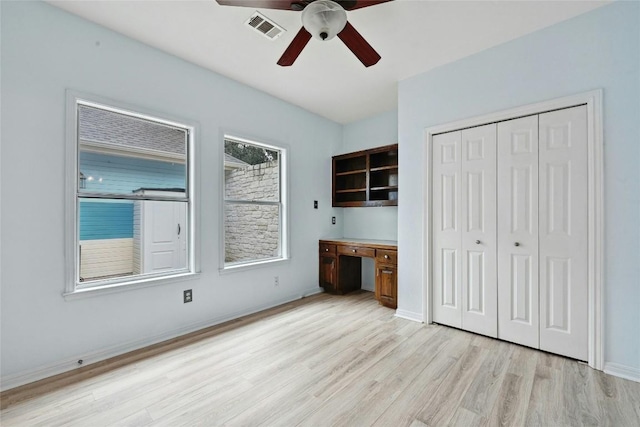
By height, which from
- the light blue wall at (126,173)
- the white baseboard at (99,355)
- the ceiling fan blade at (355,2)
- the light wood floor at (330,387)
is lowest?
the light wood floor at (330,387)

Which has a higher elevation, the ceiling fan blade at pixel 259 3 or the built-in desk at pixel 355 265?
the ceiling fan blade at pixel 259 3

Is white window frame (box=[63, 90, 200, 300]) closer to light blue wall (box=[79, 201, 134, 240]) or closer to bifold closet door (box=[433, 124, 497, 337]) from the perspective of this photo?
light blue wall (box=[79, 201, 134, 240])

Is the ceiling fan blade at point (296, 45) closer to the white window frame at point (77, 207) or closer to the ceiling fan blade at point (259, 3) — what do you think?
the ceiling fan blade at point (259, 3)

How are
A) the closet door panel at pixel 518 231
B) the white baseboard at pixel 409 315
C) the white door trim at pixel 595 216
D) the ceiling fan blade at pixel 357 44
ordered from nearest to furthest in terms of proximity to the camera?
the ceiling fan blade at pixel 357 44 → the white door trim at pixel 595 216 → the closet door panel at pixel 518 231 → the white baseboard at pixel 409 315

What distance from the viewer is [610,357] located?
7.12 ft

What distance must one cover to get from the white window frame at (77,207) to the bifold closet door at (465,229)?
2.60 m

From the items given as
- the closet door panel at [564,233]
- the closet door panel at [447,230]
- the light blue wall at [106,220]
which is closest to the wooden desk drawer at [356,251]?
the closet door panel at [447,230]

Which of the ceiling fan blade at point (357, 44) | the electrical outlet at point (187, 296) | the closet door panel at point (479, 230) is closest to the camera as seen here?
the ceiling fan blade at point (357, 44)

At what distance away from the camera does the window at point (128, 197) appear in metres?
2.42

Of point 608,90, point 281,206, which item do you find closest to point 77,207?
point 281,206

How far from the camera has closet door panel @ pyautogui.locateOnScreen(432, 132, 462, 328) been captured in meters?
2.99

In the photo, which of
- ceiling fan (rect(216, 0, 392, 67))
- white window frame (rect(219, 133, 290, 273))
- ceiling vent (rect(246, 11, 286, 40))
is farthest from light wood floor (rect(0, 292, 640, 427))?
ceiling vent (rect(246, 11, 286, 40))

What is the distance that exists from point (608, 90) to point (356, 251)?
9.53 feet

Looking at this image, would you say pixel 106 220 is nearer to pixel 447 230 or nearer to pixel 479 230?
pixel 447 230
